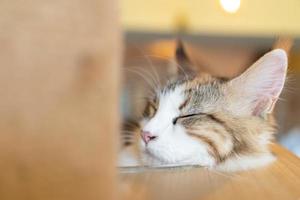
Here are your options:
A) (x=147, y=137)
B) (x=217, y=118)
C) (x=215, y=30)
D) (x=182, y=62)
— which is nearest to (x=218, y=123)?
(x=217, y=118)

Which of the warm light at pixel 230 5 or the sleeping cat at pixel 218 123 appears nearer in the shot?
the sleeping cat at pixel 218 123

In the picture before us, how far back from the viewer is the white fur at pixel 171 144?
685 millimetres

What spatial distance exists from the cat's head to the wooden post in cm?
40

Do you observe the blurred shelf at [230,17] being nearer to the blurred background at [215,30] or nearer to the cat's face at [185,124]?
the blurred background at [215,30]

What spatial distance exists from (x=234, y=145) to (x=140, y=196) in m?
0.29

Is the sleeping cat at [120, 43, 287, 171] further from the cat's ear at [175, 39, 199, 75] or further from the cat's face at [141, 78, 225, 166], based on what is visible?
the cat's ear at [175, 39, 199, 75]

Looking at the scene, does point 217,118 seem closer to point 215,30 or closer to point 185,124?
point 185,124

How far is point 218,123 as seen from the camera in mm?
718

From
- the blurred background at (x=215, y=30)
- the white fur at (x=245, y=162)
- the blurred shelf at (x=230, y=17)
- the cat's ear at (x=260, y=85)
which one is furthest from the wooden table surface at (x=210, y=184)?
the blurred shelf at (x=230, y=17)

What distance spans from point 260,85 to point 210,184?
24 cm

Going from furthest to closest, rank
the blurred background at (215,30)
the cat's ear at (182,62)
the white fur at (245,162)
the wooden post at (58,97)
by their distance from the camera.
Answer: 1. the blurred background at (215,30)
2. the cat's ear at (182,62)
3. the white fur at (245,162)
4. the wooden post at (58,97)

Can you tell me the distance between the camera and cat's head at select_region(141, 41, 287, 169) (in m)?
0.69

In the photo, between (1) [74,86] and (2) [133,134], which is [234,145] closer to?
(2) [133,134]

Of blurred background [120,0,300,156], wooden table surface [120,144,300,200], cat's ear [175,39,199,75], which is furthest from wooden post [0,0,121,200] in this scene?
blurred background [120,0,300,156]
